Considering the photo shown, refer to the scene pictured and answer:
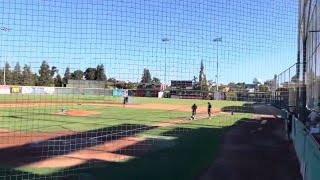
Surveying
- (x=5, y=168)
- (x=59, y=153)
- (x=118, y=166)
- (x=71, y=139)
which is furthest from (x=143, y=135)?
(x=5, y=168)

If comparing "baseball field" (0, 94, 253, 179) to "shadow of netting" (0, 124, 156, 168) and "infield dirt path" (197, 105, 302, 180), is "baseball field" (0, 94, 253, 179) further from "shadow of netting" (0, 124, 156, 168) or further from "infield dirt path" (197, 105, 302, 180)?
"infield dirt path" (197, 105, 302, 180)

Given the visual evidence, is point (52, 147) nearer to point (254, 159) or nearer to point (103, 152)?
point (103, 152)

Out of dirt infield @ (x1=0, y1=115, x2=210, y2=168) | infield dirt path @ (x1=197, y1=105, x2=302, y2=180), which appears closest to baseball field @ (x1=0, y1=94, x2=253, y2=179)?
dirt infield @ (x1=0, y1=115, x2=210, y2=168)

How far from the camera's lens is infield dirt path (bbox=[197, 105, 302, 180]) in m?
11.5

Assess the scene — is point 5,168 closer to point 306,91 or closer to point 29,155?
point 29,155

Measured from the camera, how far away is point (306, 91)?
44.7ft

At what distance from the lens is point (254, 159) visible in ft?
46.1

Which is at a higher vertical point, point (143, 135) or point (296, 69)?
point (296, 69)

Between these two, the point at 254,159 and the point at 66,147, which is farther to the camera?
the point at 66,147

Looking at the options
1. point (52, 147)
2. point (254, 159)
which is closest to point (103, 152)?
point (52, 147)

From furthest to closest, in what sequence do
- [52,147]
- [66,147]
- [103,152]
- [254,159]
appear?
[52,147], [66,147], [103,152], [254,159]

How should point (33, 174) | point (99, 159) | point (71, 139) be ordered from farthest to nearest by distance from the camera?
point (71, 139) → point (99, 159) → point (33, 174)

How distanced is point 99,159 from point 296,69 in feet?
33.3

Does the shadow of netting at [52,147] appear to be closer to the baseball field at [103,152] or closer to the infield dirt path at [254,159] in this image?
the baseball field at [103,152]
